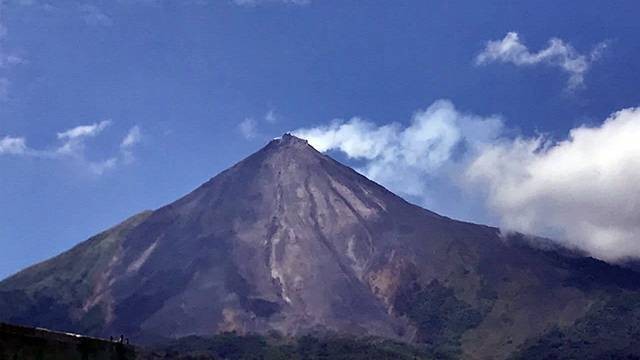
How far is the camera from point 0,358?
26.3 meters

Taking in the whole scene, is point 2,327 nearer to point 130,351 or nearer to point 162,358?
point 130,351

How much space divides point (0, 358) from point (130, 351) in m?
6.55

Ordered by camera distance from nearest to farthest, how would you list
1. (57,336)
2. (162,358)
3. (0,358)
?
(0,358)
(57,336)
(162,358)

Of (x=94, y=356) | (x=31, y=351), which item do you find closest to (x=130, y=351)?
(x=94, y=356)

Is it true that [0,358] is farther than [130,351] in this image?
No

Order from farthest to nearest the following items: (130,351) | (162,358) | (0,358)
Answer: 1. (162,358)
2. (130,351)
3. (0,358)

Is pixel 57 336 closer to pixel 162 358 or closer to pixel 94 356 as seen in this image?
pixel 94 356

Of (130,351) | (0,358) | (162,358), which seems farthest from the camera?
(162,358)

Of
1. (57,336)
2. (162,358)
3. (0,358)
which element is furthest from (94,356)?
(162,358)

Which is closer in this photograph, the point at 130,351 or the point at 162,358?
the point at 130,351

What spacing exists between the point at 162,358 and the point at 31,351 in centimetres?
4281

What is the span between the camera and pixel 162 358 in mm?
69062

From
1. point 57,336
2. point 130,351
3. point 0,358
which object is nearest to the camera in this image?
point 0,358

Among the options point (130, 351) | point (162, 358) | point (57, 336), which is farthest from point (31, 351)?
point (162, 358)
